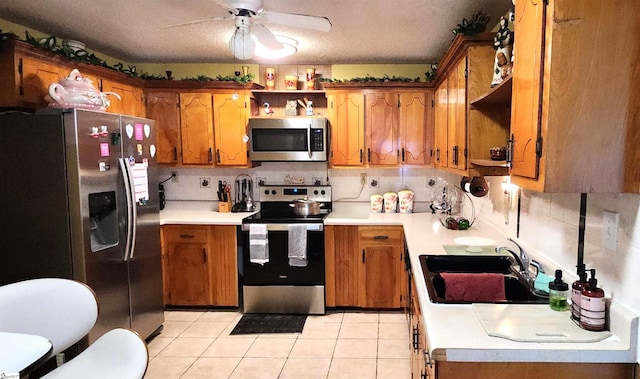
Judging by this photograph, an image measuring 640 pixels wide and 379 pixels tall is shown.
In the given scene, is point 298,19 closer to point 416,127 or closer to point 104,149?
point 104,149

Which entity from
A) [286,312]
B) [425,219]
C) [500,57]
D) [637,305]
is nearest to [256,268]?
[286,312]

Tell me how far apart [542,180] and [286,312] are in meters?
2.79

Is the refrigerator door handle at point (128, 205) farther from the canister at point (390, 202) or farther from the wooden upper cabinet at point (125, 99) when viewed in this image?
the canister at point (390, 202)

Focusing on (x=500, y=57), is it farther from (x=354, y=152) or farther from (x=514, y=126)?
(x=354, y=152)

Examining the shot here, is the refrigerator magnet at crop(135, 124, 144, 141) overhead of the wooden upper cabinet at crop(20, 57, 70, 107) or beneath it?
beneath

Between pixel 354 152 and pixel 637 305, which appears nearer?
pixel 637 305

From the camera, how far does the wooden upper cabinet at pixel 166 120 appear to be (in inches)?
149

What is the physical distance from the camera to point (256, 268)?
352 centimetres

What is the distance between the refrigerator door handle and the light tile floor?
828mm

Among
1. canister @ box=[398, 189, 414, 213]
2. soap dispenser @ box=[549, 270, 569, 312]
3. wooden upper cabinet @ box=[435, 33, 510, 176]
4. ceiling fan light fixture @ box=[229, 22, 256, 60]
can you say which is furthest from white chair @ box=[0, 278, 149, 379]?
canister @ box=[398, 189, 414, 213]

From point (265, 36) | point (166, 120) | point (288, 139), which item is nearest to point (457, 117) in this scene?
point (265, 36)

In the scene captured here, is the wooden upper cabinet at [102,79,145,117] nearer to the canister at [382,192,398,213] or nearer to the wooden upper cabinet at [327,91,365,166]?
the wooden upper cabinet at [327,91,365,166]

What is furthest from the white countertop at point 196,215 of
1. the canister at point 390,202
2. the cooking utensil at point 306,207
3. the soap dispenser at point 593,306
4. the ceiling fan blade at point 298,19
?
the soap dispenser at point 593,306

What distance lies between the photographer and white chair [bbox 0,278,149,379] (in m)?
1.63
